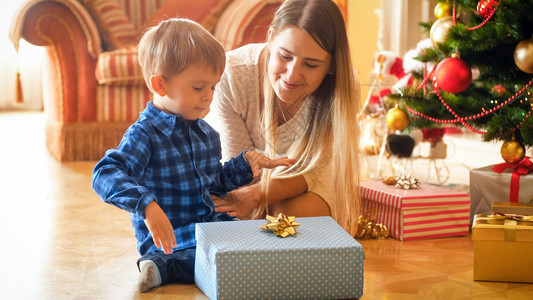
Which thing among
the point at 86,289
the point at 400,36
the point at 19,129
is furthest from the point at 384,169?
the point at 19,129

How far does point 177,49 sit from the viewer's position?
130 cm

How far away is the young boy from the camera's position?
4.25ft

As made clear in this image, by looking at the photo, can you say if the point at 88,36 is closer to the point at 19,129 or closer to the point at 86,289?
the point at 19,129

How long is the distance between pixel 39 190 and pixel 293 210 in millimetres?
1067

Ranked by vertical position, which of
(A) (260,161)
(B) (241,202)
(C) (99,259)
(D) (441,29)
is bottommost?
(C) (99,259)

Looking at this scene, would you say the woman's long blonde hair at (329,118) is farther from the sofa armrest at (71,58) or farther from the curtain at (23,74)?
the curtain at (23,74)

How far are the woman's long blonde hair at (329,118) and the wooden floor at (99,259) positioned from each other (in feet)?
0.63

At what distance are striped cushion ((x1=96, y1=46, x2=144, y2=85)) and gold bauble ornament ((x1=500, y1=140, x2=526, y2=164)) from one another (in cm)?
173

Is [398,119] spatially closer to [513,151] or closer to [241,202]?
[513,151]

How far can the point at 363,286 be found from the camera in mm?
1253

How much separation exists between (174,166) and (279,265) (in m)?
0.37

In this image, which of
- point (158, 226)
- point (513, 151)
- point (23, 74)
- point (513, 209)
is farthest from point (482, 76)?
point (23, 74)

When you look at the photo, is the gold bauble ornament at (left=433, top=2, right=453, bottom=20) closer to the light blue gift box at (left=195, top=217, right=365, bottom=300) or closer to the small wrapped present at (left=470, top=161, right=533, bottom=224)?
the small wrapped present at (left=470, top=161, right=533, bottom=224)

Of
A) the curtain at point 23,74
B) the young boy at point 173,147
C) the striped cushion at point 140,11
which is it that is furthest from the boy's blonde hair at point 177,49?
the curtain at point 23,74
